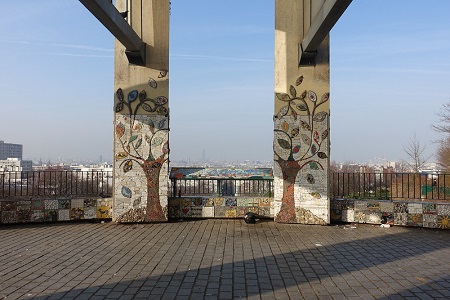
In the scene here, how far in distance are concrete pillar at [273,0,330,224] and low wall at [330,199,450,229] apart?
1.72 feet

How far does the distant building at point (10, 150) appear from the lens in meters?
55.2

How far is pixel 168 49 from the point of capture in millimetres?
10250

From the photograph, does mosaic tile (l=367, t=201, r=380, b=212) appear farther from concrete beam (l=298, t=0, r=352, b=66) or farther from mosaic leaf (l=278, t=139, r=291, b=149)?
concrete beam (l=298, t=0, r=352, b=66)

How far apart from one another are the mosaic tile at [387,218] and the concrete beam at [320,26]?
14.3 ft

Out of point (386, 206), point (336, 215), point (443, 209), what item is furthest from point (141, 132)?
point (443, 209)

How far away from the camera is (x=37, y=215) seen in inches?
386

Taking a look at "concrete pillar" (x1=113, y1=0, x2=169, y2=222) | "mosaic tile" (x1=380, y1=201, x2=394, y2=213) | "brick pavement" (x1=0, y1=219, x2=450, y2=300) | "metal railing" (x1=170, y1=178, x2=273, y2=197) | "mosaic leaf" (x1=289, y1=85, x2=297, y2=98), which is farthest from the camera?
"metal railing" (x1=170, y1=178, x2=273, y2=197)

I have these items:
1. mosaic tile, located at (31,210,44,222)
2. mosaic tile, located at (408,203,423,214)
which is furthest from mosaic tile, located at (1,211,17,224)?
mosaic tile, located at (408,203,423,214)

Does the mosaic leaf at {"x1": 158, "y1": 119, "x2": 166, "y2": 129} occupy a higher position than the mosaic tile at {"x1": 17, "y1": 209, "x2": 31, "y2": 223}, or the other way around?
the mosaic leaf at {"x1": 158, "y1": 119, "x2": 166, "y2": 129}

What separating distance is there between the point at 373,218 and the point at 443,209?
5.42ft

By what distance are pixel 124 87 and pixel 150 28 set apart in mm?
1760

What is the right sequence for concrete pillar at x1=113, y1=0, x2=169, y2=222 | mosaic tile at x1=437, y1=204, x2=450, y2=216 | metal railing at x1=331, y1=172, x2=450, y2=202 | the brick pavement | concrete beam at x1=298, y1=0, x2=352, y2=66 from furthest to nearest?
concrete pillar at x1=113, y1=0, x2=169, y2=222 < metal railing at x1=331, y1=172, x2=450, y2=202 < mosaic tile at x1=437, y1=204, x2=450, y2=216 < concrete beam at x1=298, y1=0, x2=352, y2=66 < the brick pavement

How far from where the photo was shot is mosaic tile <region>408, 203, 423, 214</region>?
9.62m

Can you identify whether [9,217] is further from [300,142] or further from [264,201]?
[300,142]
